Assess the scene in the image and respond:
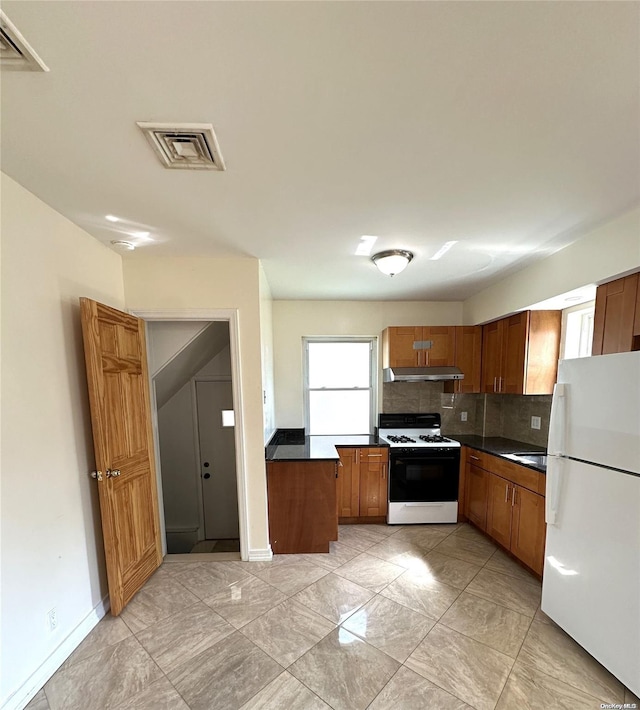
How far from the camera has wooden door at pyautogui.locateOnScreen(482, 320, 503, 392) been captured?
307 centimetres

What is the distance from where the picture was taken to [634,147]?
1.16 meters

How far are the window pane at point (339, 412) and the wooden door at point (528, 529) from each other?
1.76 m

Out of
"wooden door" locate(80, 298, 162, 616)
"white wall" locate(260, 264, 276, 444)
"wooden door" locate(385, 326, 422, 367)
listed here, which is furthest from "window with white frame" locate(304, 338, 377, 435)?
"wooden door" locate(80, 298, 162, 616)

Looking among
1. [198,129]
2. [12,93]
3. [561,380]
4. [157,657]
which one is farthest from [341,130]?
[157,657]

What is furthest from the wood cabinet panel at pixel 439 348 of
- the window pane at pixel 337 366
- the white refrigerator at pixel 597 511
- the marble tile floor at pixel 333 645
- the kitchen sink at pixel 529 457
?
the marble tile floor at pixel 333 645

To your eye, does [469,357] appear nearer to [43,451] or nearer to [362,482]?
[362,482]

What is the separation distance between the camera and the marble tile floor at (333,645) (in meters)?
1.42

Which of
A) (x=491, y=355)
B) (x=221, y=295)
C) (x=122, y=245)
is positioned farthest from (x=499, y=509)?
(x=122, y=245)

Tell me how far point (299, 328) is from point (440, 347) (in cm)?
174

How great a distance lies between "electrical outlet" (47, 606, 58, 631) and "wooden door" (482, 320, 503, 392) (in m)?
3.81

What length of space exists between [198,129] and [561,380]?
240cm

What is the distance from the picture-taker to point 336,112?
101 centimetres

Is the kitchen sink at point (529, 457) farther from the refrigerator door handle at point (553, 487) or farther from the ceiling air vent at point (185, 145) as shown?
the ceiling air vent at point (185, 145)

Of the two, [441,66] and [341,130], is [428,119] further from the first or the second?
[341,130]
